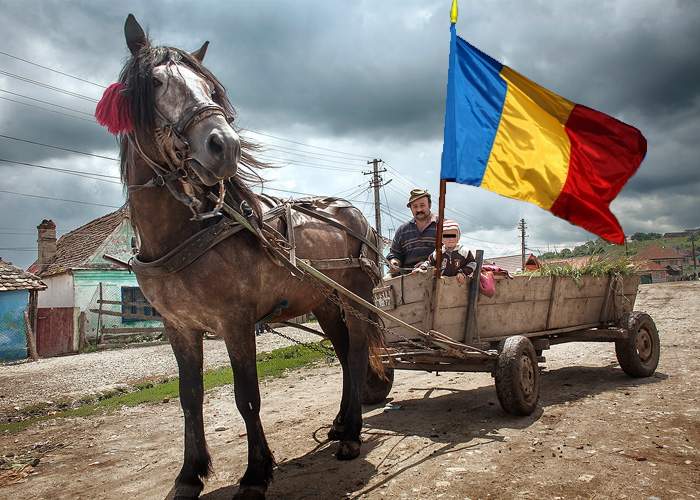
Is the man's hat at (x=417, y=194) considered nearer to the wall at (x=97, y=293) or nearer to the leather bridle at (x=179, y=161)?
the leather bridle at (x=179, y=161)

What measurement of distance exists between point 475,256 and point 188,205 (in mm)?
3150

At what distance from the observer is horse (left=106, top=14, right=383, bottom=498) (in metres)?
3.04

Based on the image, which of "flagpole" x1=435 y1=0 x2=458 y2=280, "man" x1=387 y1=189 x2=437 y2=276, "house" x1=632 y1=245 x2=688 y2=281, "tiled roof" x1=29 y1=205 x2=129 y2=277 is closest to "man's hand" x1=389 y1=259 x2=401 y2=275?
"man" x1=387 y1=189 x2=437 y2=276

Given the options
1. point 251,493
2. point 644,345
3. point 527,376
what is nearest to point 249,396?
point 251,493

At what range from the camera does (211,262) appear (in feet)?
10.8

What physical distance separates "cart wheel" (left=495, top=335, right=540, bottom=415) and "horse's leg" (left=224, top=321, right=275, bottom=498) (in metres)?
2.38

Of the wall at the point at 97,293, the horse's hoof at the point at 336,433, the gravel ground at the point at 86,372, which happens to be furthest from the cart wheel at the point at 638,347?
the wall at the point at 97,293

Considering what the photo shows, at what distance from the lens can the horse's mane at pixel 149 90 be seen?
312 cm

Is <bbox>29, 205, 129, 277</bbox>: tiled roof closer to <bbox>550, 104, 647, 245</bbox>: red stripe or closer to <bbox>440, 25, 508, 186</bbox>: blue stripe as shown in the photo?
<bbox>440, 25, 508, 186</bbox>: blue stripe

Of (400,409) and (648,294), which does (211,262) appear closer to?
(400,409)

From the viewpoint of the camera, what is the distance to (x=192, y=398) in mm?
3631

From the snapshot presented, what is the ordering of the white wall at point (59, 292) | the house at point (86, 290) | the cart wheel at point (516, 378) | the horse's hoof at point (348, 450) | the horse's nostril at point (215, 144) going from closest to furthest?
the horse's nostril at point (215, 144) < the horse's hoof at point (348, 450) < the cart wheel at point (516, 378) < the house at point (86, 290) < the white wall at point (59, 292)

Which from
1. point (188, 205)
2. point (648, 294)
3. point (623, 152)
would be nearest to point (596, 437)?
point (623, 152)

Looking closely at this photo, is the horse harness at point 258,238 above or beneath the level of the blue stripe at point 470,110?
beneath
